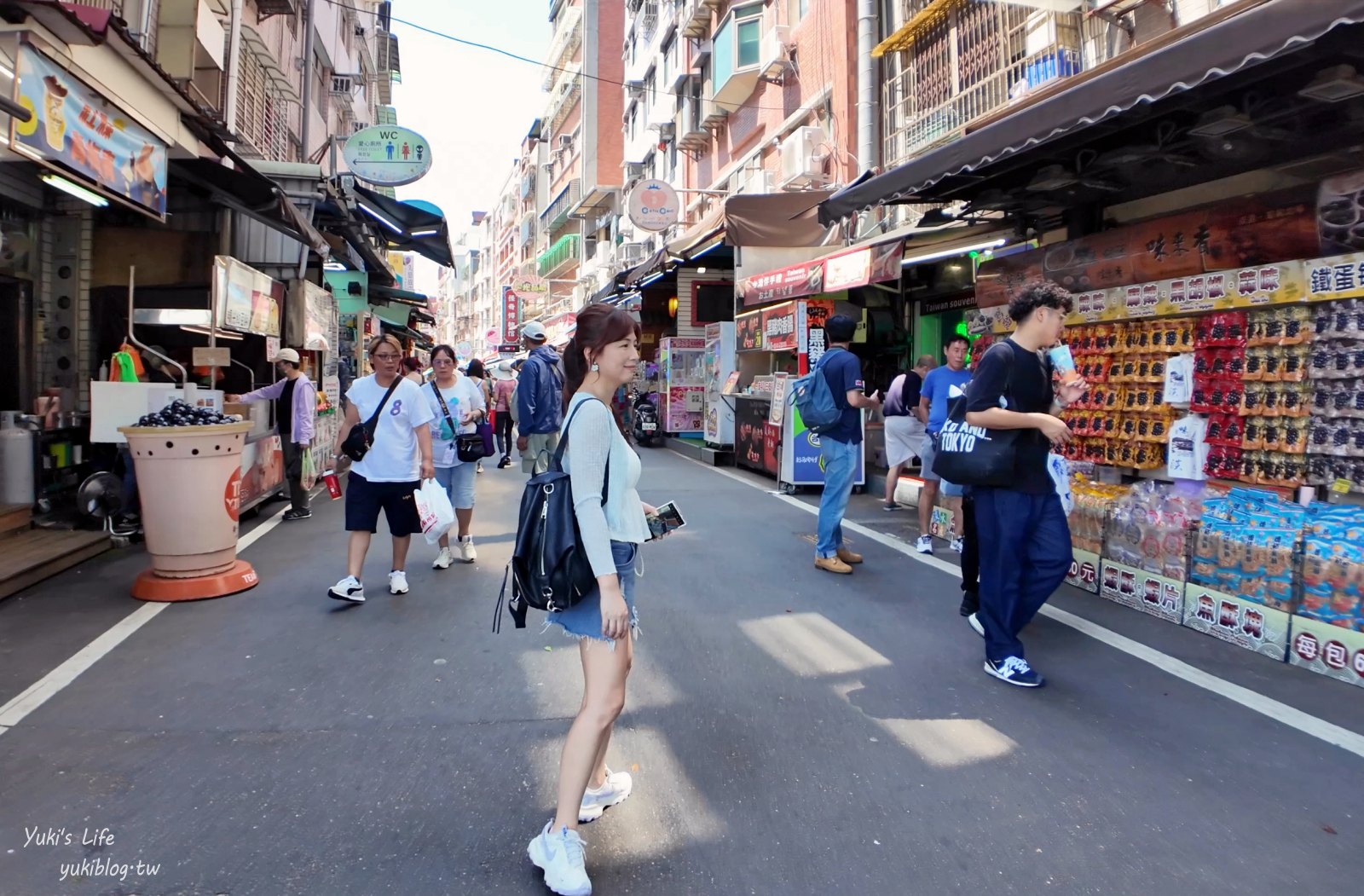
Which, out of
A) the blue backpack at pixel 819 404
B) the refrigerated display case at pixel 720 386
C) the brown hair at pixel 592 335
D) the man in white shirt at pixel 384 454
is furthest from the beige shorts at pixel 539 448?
the refrigerated display case at pixel 720 386

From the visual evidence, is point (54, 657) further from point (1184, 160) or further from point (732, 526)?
point (1184, 160)

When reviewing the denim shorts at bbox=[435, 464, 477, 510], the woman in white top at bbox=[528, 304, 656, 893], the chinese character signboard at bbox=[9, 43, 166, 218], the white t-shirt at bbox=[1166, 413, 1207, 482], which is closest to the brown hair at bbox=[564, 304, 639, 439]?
the woman in white top at bbox=[528, 304, 656, 893]

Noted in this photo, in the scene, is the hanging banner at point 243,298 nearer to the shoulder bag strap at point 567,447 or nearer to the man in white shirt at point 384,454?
the man in white shirt at point 384,454

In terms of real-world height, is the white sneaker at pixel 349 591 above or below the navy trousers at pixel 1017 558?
below

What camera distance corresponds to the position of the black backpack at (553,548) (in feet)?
8.29

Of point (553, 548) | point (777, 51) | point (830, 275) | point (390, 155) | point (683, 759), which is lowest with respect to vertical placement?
point (683, 759)

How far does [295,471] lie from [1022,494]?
751 cm

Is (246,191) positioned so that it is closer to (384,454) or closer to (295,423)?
(295,423)

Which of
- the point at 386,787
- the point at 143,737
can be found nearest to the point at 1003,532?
the point at 386,787

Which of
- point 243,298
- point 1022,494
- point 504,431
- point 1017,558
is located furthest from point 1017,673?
point 504,431

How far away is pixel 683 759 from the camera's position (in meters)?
3.41

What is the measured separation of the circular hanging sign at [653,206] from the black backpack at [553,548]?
1823 centimetres

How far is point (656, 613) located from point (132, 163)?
565 centimetres

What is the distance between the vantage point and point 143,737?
3.53 m
